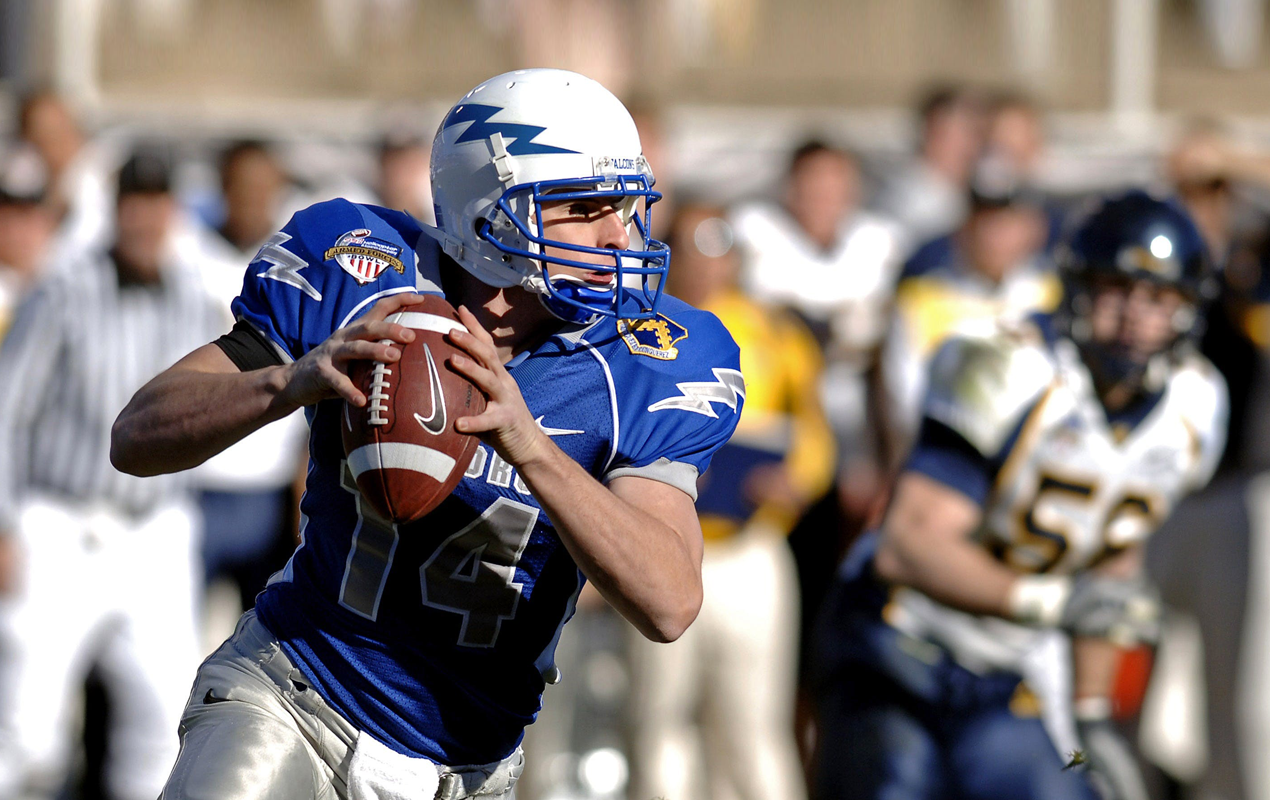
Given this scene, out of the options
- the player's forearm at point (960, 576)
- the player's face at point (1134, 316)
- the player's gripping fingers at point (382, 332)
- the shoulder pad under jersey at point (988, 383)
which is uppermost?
the player's gripping fingers at point (382, 332)

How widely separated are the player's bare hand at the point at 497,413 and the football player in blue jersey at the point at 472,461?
0.15m

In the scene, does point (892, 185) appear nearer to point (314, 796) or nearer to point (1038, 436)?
point (1038, 436)

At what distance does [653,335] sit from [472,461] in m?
0.39

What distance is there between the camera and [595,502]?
89.9 inches

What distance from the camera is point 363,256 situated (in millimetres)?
2625

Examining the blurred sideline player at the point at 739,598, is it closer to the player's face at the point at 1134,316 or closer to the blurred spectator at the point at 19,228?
the player's face at the point at 1134,316

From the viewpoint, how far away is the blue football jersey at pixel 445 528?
2562mm

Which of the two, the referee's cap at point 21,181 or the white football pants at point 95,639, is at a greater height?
the referee's cap at point 21,181

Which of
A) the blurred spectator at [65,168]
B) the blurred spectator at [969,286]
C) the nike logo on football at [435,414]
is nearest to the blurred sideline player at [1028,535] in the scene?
the blurred spectator at [969,286]

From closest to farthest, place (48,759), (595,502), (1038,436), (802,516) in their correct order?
(595,502)
(1038,436)
(48,759)
(802,516)

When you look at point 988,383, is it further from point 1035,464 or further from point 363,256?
point 363,256

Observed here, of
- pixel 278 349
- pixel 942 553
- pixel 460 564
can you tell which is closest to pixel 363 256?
pixel 278 349

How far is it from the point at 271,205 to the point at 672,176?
210 centimetres

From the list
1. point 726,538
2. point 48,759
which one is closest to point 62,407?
point 48,759
